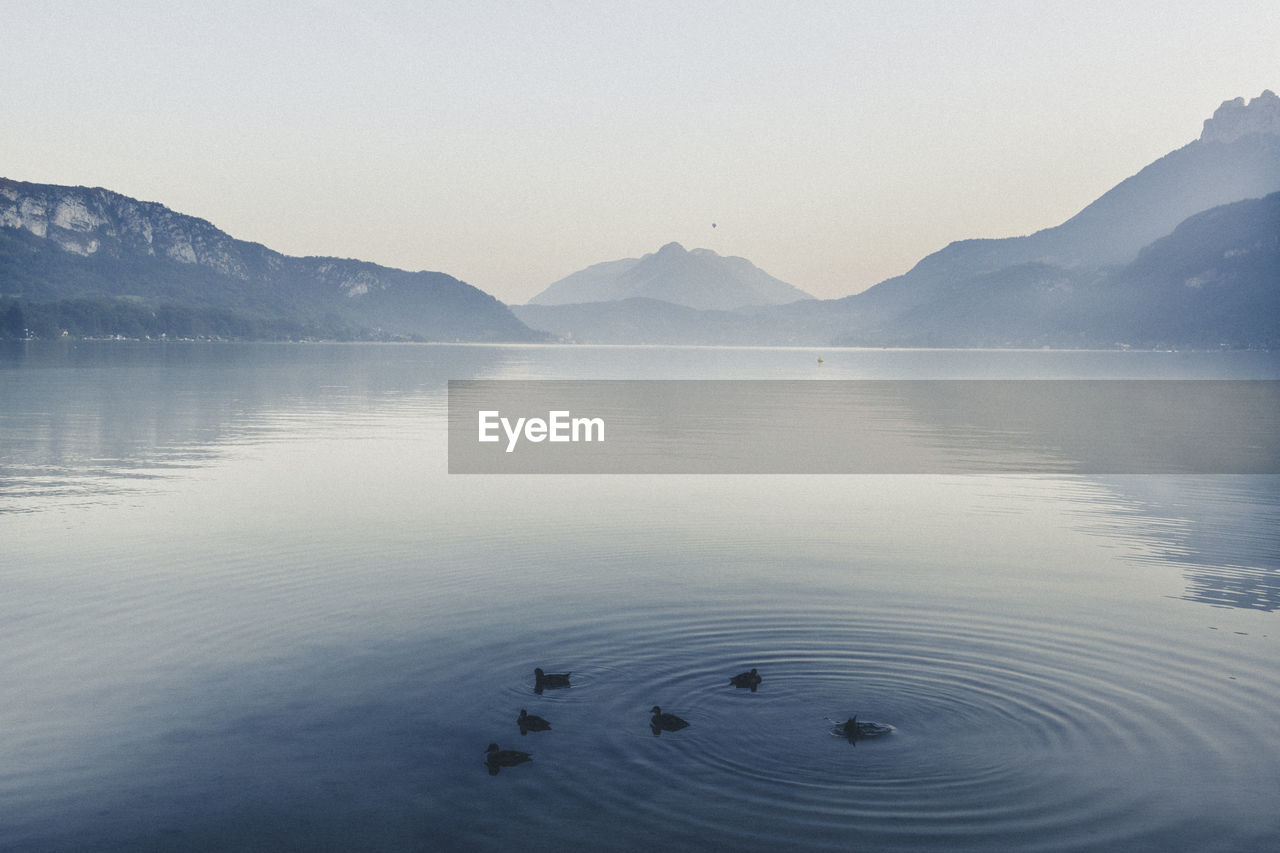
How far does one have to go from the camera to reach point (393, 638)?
20.3 meters

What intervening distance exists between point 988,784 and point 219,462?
4330cm

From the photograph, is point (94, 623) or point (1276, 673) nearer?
point (1276, 673)

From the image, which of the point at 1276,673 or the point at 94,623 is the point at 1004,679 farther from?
the point at 94,623

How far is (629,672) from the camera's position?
18109mm

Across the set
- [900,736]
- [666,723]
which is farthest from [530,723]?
[900,736]

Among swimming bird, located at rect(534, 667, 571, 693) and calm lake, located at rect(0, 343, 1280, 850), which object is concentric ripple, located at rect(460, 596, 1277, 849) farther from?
swimming bird, located at rect(534, 667, 571, 693)

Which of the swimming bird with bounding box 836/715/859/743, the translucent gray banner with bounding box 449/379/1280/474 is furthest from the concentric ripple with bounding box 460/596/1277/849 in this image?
the translucent gray banner with bounding box 449/379/1280/474

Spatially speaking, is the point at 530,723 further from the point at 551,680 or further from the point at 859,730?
the point at 859,730

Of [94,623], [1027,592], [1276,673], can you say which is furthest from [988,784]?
[94,623]

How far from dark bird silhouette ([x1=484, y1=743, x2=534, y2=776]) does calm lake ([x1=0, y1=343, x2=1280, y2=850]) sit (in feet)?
0.83
